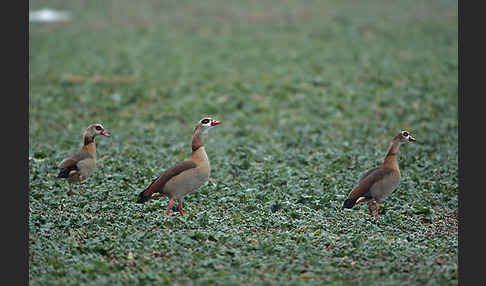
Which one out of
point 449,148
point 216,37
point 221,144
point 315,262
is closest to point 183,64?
point 216,37

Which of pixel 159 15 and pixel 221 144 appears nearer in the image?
pixel 221 144

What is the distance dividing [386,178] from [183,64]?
20477 mm

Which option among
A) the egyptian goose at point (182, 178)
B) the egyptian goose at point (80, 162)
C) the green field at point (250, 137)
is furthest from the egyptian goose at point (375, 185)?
the egyptian goose at point (80, 162)

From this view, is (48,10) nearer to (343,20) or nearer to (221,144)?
(343,20)

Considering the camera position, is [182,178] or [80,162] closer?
[182,178]

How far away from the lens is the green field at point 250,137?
9719 mm

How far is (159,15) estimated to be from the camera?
42812mm

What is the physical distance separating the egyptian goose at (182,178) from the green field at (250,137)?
545 mm

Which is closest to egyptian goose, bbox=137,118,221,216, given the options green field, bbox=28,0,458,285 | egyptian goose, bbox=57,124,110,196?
green field, bbox=28,0,458,285

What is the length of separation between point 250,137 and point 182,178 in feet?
30.5

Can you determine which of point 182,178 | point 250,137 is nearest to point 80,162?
point 182,178

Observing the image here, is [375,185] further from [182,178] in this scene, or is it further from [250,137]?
Answer: [250,137]

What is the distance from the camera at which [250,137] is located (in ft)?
66.1

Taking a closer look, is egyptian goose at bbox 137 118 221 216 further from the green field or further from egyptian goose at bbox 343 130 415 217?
egyptian goose at bbox 343 130 415 217
